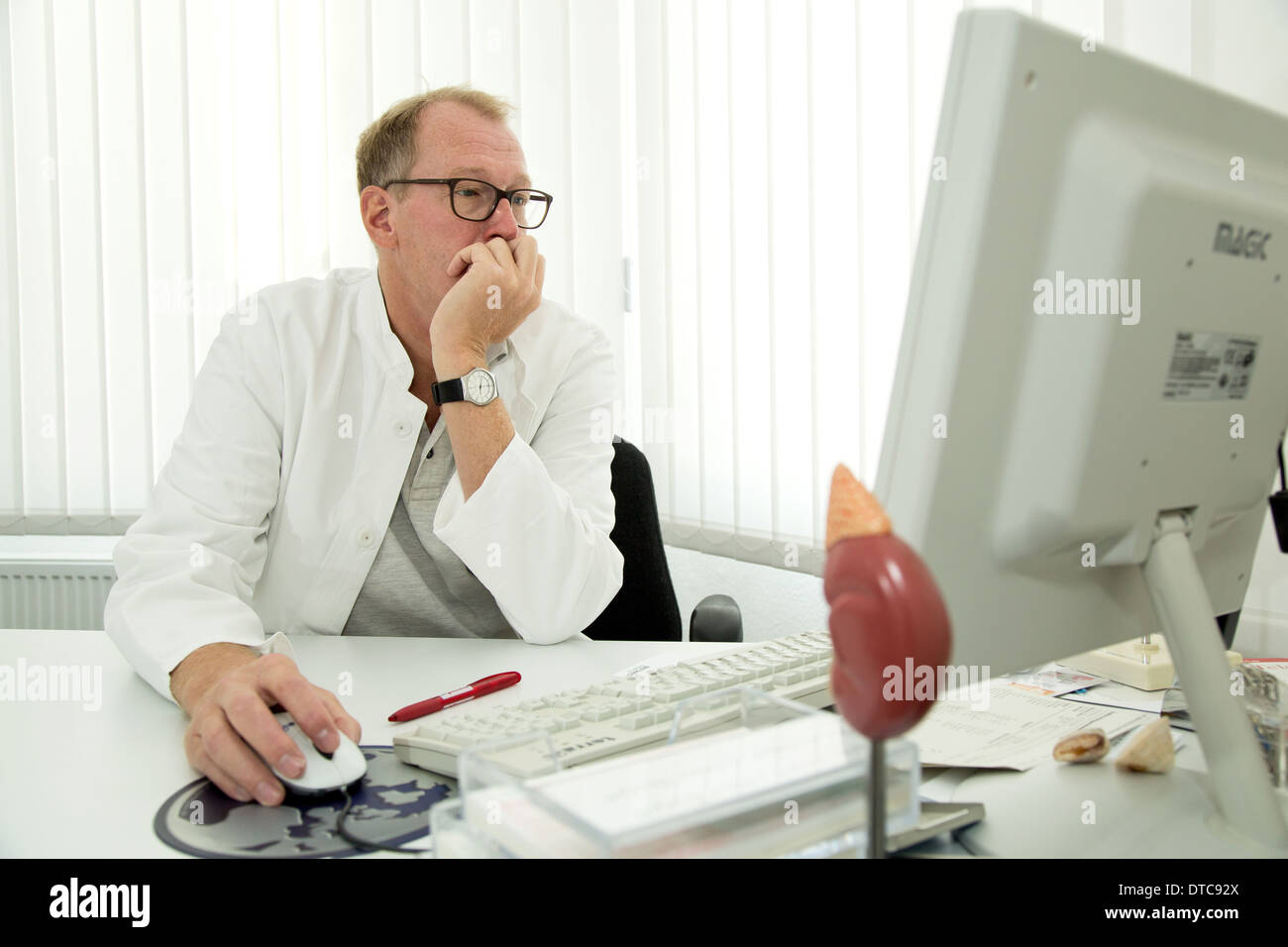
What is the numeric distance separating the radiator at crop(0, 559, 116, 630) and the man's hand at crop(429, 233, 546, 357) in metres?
1.69

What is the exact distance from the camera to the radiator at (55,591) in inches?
98.8

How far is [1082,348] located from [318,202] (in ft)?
7.78

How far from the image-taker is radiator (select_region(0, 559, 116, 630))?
8.23 ft

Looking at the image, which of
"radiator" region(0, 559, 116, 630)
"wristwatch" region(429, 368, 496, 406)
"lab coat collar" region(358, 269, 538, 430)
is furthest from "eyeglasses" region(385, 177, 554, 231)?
"radiator" region(0, 559, 116, 630)

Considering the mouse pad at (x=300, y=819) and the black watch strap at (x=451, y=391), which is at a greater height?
the black watch strap at (x=451, y=391)

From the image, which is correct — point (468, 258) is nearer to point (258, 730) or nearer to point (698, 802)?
point (258, 730)

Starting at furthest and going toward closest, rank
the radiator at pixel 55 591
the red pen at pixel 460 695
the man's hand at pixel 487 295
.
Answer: the radiator at pixel 55 591 → the man's hand at pixel 487 295 → the red pen at pixel 460 695

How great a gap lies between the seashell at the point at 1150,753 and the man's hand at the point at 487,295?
938 mm

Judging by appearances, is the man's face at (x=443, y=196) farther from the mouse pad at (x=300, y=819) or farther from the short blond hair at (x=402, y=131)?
the mouse pad at (x=300, y=819)

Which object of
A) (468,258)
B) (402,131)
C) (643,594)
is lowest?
(643,594)

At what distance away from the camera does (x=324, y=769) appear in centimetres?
69

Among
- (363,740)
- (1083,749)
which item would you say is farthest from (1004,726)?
(363,740)

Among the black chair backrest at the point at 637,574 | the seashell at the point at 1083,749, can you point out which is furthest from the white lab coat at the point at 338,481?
the seashell at the point at 1083,749

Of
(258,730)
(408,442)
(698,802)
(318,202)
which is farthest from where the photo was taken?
(318,202)
